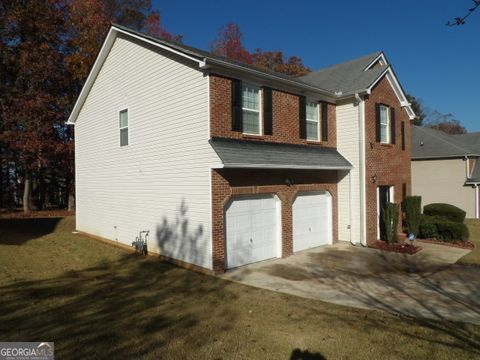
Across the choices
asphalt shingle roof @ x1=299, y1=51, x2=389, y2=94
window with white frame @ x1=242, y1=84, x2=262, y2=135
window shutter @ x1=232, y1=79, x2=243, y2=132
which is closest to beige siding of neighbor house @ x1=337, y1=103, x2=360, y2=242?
asphalt shingle roof @ x1=299, y1=51, x2=389, y2=94

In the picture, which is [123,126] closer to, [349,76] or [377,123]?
[349,76]

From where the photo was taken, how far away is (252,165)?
10.7 m

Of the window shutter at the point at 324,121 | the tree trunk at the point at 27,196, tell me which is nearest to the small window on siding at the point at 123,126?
the window shutter at the point at 324,121

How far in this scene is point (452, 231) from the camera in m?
15.6

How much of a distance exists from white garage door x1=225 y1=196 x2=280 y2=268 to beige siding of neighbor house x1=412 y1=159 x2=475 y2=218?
63.2 ft

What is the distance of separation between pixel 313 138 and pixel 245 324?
933 centimetres

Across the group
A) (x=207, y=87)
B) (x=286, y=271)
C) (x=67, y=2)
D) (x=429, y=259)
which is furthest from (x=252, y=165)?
(x=67, y=2)

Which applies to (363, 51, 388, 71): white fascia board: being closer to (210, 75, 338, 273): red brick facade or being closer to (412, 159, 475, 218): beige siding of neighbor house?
(210, 75, 338, 273): red brick facade

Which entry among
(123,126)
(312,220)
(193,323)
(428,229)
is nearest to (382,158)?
(428,229)

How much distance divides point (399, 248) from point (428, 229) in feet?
10.8

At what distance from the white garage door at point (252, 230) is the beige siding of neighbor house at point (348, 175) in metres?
4.04

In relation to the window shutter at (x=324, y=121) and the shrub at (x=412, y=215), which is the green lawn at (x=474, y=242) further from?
the window shutter at (x=324, y=121)

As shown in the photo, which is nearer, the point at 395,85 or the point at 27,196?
the point at 395,85

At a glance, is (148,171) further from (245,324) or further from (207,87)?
(245,324)
